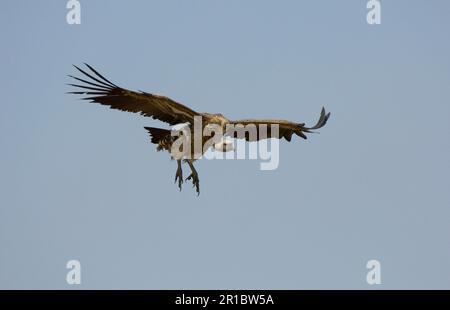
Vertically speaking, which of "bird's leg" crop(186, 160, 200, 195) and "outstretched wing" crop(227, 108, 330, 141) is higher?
"outstretched wing" crop(227, 108, 330, 141)

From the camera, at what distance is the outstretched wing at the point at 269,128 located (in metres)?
24.8

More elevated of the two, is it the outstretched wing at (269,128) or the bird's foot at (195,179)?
the outstretched wing at (269,128)

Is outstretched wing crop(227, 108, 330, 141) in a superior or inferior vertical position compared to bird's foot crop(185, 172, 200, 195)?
superior

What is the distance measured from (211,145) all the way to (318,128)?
231 centimetres

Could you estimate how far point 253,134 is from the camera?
25.4 meters

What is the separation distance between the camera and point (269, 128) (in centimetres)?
2536

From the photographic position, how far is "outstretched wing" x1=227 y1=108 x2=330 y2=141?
24828mm

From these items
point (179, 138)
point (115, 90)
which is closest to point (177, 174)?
point (179, 138)

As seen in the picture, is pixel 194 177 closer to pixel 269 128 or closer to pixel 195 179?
pixel 195 179

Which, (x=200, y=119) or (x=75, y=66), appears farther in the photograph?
(x=200, y=119)

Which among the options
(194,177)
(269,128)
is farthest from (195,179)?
(269,128)

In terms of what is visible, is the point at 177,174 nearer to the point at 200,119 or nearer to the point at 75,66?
the point at 200,119

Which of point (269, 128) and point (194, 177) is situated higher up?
point (269, 128)
